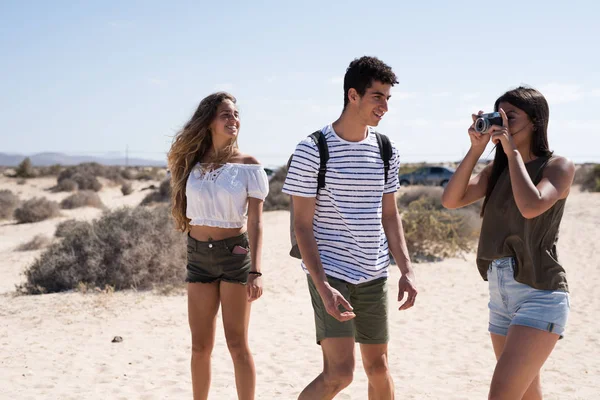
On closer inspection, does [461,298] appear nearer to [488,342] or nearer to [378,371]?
[488,342]

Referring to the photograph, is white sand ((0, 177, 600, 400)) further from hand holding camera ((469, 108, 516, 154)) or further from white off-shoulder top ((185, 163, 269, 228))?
hand holding camera ((469, 108, 516, 154))

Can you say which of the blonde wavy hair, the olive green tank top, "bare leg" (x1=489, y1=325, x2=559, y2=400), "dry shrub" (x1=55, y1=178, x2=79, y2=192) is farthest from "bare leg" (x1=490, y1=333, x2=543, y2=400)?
"dry shrub" (x1=55, y1=178, x2=79, y2=192)

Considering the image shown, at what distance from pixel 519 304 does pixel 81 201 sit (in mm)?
22070

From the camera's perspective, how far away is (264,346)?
258 inches

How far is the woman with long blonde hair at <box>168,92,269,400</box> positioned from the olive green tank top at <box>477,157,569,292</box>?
1.31 meters

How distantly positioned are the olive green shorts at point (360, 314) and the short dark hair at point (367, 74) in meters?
0.93

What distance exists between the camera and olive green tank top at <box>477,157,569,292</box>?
2705 mm

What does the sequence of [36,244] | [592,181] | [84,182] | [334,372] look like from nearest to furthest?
1. [334,372]
2. [36,244]
3. [84,182]
4. [592,181]

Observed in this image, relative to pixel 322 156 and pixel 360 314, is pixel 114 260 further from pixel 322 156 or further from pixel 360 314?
pixel 322 156

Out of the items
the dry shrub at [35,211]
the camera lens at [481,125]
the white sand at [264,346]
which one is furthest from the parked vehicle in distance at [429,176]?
the camera lens at [481,125]

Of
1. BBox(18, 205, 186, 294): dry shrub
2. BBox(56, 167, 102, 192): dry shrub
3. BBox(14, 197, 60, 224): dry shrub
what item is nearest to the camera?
BBox(18, 205, 186, 294): dry shrub

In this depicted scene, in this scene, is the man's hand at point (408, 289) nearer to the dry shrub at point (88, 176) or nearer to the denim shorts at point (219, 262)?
the denim shorts at point (219, 262)

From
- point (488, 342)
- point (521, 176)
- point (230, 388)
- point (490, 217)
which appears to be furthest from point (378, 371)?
point (488, 342)

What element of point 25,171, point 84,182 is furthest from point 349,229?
point 25,171
